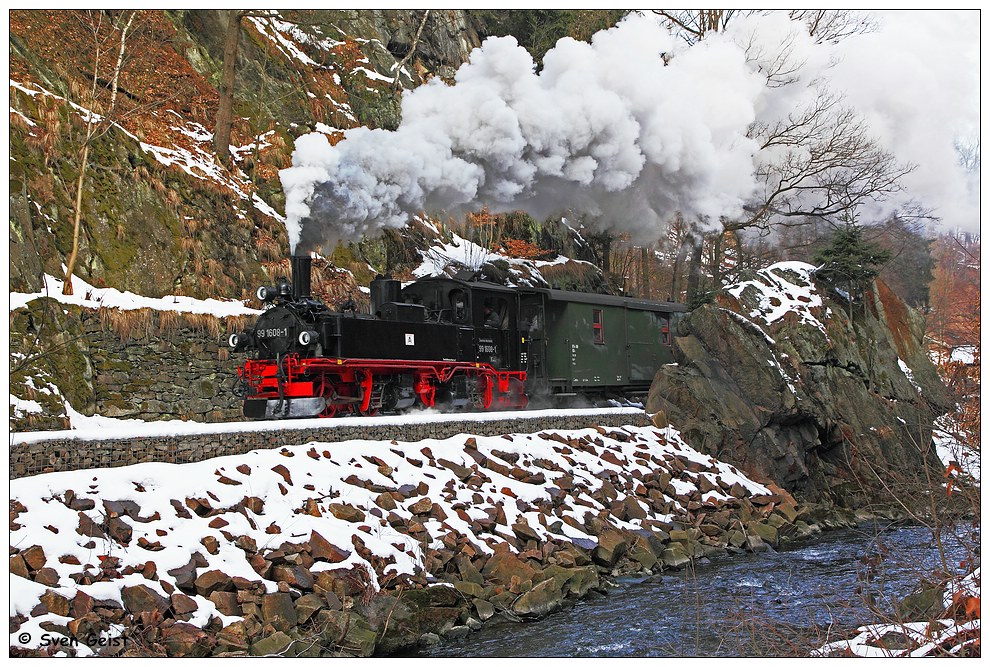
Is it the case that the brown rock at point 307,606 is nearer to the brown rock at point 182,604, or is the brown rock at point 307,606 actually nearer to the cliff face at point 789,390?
the brown rock at point 182,604

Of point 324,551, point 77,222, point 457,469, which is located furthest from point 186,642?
point 77,222

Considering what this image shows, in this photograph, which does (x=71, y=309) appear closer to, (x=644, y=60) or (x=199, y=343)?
(x=199, y=343)

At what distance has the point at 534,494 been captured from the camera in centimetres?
1210

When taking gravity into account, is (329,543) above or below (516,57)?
below

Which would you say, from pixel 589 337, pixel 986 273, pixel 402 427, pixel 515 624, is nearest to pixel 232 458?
pixel 402 427

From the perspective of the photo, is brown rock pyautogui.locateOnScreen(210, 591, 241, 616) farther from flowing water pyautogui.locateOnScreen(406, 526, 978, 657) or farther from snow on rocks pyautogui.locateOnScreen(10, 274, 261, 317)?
snow on rocks pyautogui.locateOnScreen(10, 274, 261, 317)

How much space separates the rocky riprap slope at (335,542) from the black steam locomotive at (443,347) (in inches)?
77.7

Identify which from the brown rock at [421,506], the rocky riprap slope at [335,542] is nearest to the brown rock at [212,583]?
the rocky riprap slope at [335,542]

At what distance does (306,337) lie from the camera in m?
12.4

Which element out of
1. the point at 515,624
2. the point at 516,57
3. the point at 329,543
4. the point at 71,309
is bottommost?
the point at 515,624

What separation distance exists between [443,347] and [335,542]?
608 cm

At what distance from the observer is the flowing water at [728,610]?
24.1 feet

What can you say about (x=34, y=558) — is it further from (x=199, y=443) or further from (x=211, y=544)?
(x=199, y=443)

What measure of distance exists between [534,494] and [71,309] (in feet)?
31.2
